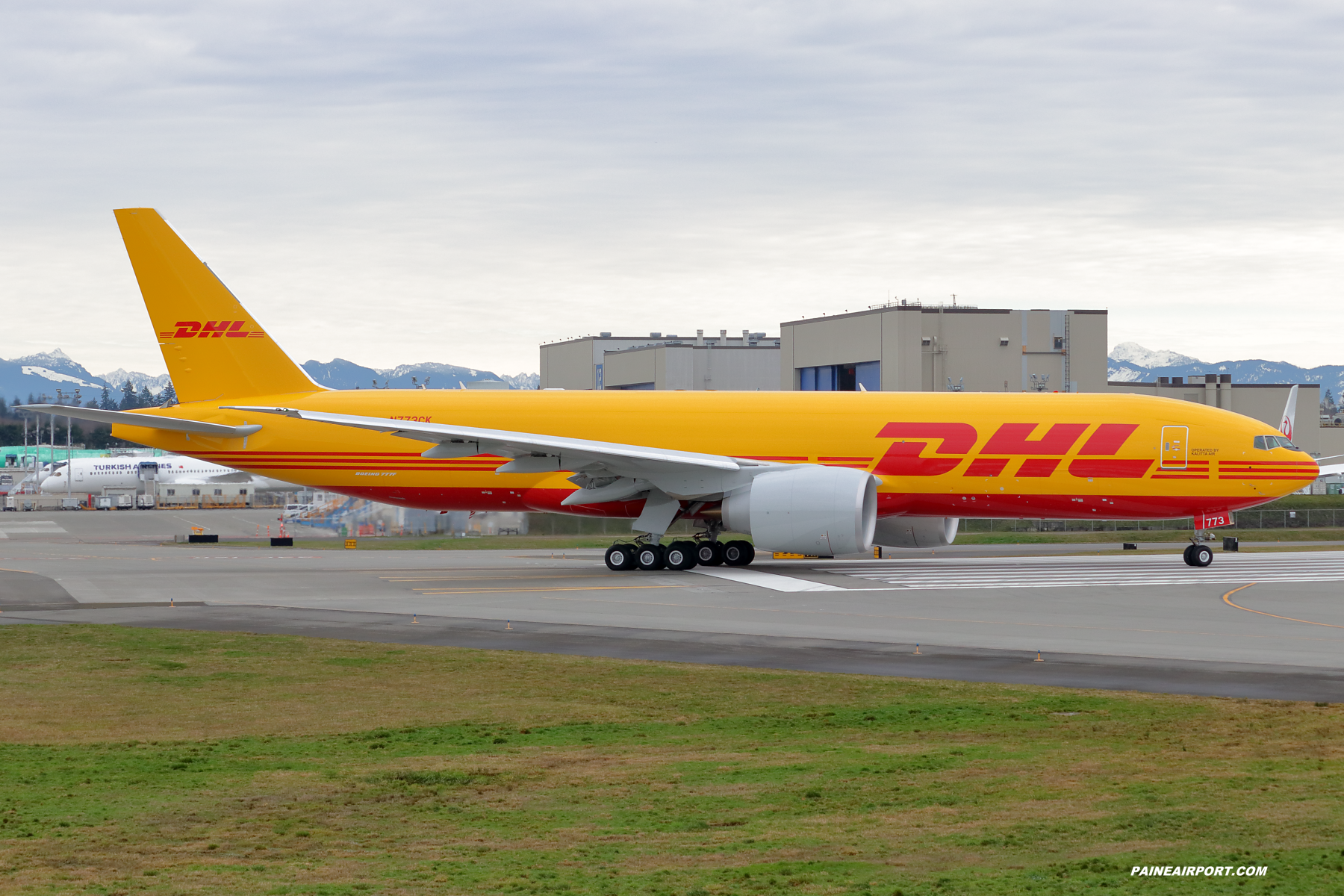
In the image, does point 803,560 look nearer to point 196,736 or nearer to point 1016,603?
point 1016,603

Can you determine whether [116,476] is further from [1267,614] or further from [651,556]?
[1267,614]

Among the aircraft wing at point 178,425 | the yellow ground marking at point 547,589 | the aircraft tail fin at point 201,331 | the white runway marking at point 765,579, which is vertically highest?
the aircraft tail fin at point 201,331

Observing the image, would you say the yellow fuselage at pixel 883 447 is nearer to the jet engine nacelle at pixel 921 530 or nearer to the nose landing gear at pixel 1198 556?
the nose landing gear at pixel 1198 556

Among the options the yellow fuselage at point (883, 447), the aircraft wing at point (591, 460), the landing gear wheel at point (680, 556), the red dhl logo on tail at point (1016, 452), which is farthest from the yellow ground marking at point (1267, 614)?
the landing gear wheel at point (680, 556)

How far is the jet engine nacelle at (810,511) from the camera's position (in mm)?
29344

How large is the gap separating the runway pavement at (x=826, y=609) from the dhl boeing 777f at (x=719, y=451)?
5.13 ft

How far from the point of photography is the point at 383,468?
3412 cm

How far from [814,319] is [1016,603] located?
177 ft

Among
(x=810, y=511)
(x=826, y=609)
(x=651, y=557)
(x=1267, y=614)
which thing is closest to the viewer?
(x=1267, y=614)

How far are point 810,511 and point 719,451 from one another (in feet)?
13.8

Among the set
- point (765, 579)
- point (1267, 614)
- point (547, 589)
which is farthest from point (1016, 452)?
point (547, 589)

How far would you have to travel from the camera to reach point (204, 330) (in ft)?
116

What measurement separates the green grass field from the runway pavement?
2.23 metres

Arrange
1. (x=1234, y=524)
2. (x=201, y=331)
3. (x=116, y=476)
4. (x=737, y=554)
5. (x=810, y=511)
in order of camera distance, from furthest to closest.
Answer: (x=116, y=476)
(x=1234, y=524)
(x=201, y=331)
(x=737, y=554)
(x=810, y=511)
